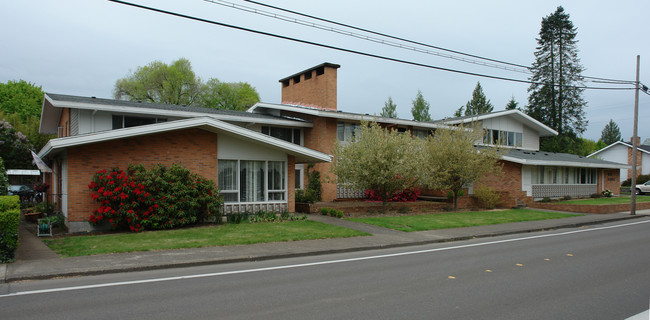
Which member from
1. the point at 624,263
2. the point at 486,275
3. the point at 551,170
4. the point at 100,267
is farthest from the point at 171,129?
the point at 551,170

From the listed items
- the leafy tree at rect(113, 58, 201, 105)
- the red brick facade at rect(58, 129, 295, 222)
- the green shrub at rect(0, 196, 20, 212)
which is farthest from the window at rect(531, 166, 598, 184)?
the leafy tree at rect(113, 58, 201, 105)

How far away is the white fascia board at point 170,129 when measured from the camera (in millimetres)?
12812

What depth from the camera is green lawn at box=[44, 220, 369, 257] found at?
10531mm

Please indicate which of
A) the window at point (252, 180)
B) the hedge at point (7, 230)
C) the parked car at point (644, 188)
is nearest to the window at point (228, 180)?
the window at point (252, 180)

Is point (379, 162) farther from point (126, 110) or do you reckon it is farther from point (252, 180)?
point (126, 110)

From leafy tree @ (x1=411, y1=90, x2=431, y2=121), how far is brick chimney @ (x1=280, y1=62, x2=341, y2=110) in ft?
80.9

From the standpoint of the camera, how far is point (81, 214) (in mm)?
13500

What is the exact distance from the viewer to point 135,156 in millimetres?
14570

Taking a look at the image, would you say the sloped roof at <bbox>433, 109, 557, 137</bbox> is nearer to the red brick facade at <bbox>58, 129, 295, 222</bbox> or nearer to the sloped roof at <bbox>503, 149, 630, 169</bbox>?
the sloped roof at <bbox>503, 149, 630, 169</bbox>

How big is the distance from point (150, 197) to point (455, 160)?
15.6 m

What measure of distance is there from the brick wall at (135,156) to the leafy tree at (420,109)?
131ft

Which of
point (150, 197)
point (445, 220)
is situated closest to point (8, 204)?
point (150, 197)

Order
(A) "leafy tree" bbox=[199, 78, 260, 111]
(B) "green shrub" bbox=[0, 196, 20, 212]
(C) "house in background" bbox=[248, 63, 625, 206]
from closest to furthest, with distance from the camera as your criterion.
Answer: (B) "green shrub" bbox=[0, 196, 20, 212] → (C) "house in background" bbox=[248, 63, 625, 206] → (A) "leafy tree" bbox=[199, 78, 260, 111]

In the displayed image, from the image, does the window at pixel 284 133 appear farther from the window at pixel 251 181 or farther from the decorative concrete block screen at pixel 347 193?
the window at pixel 251 181
